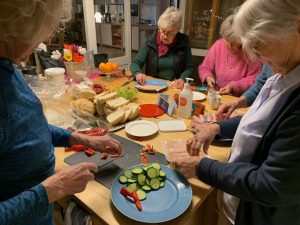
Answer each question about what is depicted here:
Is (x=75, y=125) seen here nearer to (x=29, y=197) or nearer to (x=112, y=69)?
(x=29, y=197)

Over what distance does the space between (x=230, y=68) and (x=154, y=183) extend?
5.33 feet

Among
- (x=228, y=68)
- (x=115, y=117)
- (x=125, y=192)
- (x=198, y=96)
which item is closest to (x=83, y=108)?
(x=115, y=117)

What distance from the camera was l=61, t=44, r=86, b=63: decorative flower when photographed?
211 cm

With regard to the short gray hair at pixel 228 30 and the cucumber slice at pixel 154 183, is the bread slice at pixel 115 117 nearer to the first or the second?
the cucumber slice at pixel 154 183

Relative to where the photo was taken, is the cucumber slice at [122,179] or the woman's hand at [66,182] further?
the cucumber slice at [122,179]

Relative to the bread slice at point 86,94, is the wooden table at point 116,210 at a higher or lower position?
lower

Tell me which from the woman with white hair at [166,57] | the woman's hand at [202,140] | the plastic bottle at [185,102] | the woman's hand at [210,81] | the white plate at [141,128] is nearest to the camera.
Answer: the woman's hand at [202,140]

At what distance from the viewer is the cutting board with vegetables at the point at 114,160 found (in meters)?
0.98

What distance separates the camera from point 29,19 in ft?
1.92

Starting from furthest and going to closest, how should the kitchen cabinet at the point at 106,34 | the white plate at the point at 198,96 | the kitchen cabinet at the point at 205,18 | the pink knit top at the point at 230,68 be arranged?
the kitchen cabinet at the point at 106,34 < the kitchen cabinet at the point at 205,18 < the pink knit top at the point at 230,68 < the white plate at the point at 198,96

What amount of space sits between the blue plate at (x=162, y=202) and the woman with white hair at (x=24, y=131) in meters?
0.15

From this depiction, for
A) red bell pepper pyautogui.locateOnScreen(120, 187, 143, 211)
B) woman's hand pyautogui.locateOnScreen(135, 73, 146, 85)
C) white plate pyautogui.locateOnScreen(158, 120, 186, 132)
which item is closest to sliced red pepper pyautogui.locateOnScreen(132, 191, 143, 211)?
red bell pepper pyautogui.locateOnScreen(120, 187, 143, 211)

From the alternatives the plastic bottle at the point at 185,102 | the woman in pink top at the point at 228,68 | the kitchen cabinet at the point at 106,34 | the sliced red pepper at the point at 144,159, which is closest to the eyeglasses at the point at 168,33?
the woman in pink top at the point at 228,68

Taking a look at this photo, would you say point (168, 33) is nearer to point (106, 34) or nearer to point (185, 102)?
point (185, 102)
